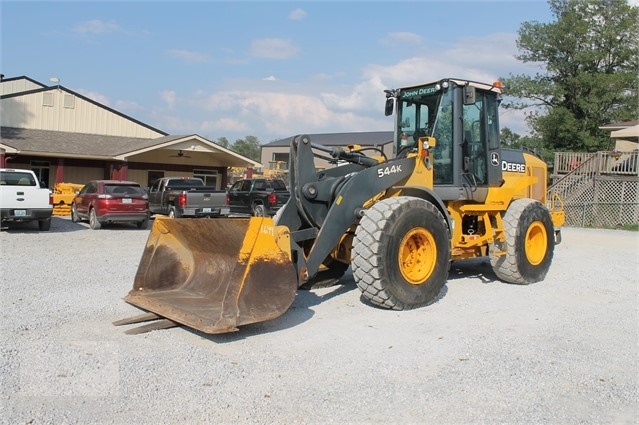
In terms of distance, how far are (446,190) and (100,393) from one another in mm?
5551

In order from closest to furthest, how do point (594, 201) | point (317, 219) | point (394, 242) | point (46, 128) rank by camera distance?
point (394, 242), point (317, 219), point (594, 201), point (46, 128)

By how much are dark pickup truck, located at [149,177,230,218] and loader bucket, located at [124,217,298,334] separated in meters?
13.4

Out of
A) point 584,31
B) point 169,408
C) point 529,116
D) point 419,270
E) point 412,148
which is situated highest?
point 584,31

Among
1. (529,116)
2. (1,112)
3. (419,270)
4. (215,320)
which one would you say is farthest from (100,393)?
(529,116)

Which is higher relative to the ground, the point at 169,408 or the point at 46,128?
the point at 46,128

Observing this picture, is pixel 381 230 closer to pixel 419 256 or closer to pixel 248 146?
pixel 419 256

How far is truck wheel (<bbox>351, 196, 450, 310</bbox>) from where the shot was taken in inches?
258

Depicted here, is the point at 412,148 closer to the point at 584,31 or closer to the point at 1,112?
the point at 1,112

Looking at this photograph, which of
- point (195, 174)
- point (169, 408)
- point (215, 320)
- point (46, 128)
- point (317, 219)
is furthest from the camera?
point (195, 174)

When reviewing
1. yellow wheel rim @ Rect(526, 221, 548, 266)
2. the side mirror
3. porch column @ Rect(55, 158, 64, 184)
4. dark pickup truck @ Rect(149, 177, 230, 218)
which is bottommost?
yellow wheel rim @ Rect(526, 221, 548, 266)

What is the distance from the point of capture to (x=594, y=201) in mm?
24312

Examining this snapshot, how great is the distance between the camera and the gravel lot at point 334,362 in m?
4.13

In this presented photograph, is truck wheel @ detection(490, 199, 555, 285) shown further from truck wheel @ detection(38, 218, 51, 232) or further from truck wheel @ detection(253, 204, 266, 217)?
truck wheel @ detection(253, 204, 266, 217)

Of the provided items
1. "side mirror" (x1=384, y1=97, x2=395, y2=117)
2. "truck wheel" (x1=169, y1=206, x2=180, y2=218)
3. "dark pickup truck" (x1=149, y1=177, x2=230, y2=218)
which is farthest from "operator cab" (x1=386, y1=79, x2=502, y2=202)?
"truck wheel" (x1=169, y1=206, x2=180, y2=218)
